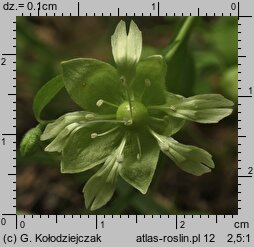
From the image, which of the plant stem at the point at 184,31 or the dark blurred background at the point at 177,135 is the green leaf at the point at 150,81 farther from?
the dark blurred background at the point at 177,135

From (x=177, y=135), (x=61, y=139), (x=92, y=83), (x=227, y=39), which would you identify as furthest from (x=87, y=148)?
(x=227, y=39)

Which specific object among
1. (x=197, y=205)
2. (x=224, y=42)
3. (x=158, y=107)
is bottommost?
(x=197, y=205)

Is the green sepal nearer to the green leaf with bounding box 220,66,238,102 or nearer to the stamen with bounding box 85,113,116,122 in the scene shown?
the stamen with bounding box 85,113,116,122

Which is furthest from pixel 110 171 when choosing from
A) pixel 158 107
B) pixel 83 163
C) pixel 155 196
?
pixel 155 196

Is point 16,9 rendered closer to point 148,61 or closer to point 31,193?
point 148,61

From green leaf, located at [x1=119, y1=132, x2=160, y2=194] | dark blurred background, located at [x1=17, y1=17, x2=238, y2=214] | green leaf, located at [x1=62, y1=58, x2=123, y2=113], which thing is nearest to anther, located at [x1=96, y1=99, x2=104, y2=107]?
green leaf, located at [x1=62, y1=58, x2=123, y2=113]

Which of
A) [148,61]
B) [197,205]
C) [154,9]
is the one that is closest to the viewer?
[148,61]

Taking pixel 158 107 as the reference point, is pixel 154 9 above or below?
above
